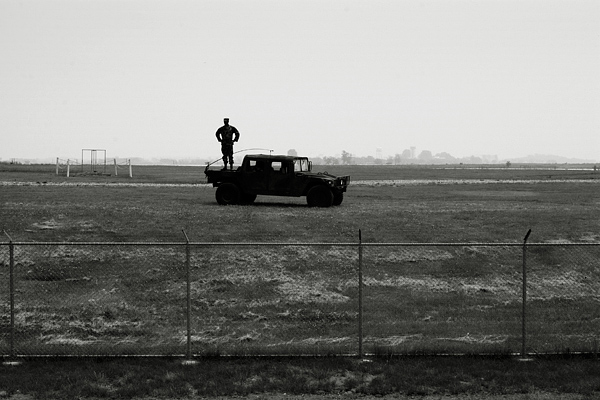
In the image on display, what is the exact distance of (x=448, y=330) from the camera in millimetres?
15047

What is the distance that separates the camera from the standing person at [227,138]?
104 feet

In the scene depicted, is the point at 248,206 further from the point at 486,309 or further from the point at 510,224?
the point at 486,309

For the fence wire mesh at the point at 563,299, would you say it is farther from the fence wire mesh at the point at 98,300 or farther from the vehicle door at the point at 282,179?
the vehicle door at the point at 282,179

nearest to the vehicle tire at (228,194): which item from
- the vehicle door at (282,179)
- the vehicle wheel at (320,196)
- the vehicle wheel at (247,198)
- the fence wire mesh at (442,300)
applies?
the vehicle wheel at (247,198)

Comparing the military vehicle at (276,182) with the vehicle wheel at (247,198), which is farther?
the vehicle wheel at (247,198)

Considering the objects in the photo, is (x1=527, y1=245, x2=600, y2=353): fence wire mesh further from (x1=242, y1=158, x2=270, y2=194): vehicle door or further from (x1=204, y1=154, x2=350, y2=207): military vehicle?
(x1=242, y1=158, x2=270, y2=194): vehicle door

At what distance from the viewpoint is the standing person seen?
31.8 m

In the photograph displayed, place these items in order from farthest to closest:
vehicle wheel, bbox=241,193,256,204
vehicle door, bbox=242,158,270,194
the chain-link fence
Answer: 1. vehicle wheel, bbox=241,193,256,204
2. vehicle door, bbox=242,158,270,194
3. the chain-link fence

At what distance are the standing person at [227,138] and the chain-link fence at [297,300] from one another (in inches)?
442

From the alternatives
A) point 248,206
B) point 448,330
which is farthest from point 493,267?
point 248,206

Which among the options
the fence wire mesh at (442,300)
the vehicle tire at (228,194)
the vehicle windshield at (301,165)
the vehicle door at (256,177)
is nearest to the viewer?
the fence wire mesh at (442,300)

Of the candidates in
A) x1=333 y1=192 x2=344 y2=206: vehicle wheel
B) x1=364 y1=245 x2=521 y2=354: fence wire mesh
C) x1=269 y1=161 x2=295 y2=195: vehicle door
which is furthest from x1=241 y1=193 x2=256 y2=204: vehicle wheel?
x1=364 y1=245 x2=521 y2=354: fence wire mesh

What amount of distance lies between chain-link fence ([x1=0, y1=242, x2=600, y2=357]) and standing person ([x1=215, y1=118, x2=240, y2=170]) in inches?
442

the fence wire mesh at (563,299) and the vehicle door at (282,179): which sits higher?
the vehicle door at (282,179)
